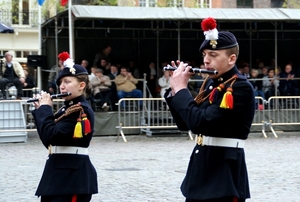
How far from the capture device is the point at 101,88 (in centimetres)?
2025

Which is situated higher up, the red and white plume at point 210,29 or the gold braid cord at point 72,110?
the red and white plume at point 210,29

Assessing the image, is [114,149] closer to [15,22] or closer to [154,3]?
[154,3]

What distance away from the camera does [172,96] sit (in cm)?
497

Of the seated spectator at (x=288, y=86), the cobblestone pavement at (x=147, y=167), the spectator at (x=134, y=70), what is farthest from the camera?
the spectator at (x=134, y=70)

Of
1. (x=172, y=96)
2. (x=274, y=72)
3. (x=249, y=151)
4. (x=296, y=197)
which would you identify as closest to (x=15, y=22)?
(x=274, y=72)

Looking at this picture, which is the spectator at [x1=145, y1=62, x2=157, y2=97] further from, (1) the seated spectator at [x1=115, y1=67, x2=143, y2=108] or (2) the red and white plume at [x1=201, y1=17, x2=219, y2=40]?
(2) the red and white plume at [x1=201, y1=17, x2=219, y2=40]

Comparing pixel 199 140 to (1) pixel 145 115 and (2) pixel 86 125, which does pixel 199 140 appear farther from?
(1) pixel 145 115

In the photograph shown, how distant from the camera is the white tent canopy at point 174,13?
19734 millimetres

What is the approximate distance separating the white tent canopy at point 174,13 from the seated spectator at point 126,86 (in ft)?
5.54

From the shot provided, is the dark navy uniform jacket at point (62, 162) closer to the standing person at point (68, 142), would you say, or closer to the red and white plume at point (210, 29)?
the standing person at point (68, 142)

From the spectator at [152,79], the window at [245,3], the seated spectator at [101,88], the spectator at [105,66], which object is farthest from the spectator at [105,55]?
the window at [245,3]

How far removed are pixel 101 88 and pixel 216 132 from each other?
50.6ft

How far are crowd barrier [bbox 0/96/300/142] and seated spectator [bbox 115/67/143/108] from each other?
0.85 meters

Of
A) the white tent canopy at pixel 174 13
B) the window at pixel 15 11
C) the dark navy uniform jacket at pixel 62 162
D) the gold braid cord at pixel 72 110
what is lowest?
the dark navy uniform jacket at pixel 62 162
